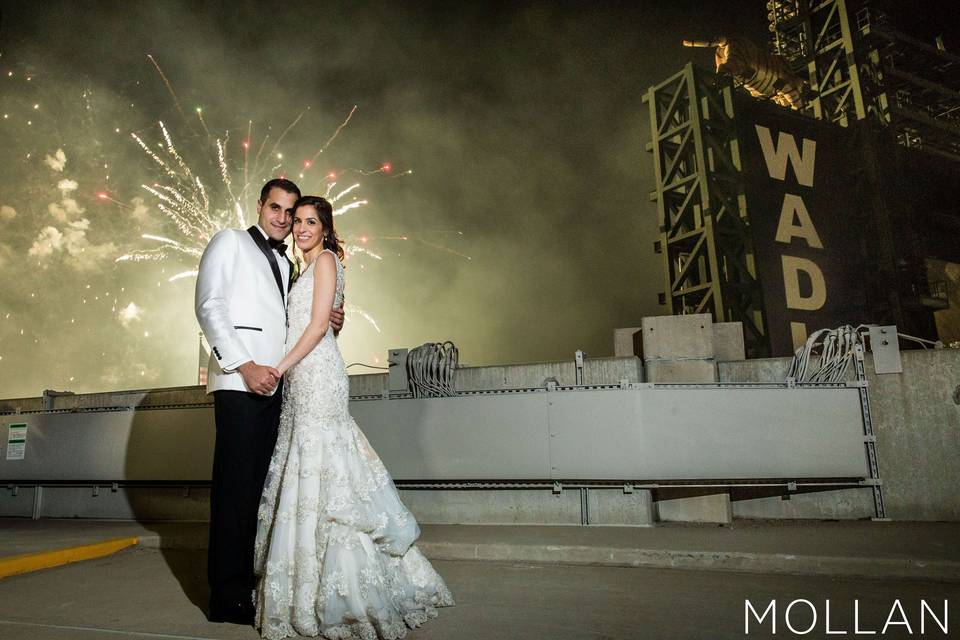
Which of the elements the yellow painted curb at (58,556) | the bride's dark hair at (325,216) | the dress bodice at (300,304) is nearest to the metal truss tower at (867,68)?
the bride's dark hair at (325,216)

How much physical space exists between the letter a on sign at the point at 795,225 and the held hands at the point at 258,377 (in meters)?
13.0

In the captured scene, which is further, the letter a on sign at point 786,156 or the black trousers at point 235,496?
the letter a on sign at point 786,156

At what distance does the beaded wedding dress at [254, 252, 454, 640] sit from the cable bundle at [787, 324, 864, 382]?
3.61m

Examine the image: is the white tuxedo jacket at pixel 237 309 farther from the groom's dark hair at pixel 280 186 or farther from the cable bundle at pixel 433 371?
the cable bundle at pixel 433 371

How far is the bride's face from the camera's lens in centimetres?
262

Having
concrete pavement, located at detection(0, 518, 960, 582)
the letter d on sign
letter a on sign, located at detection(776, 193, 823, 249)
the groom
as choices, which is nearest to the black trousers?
the groom

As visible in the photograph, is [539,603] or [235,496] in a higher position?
[235,496]

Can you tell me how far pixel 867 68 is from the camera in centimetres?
1788

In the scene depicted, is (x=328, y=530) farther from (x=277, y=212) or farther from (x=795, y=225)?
(x=795, y=225)

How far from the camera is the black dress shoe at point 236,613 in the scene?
2.41 metres

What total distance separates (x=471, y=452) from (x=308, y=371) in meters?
2.42

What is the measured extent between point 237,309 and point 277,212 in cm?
53

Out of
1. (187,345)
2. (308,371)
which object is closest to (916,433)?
(308,371)

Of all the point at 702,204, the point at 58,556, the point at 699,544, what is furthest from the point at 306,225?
the point at 702,204
